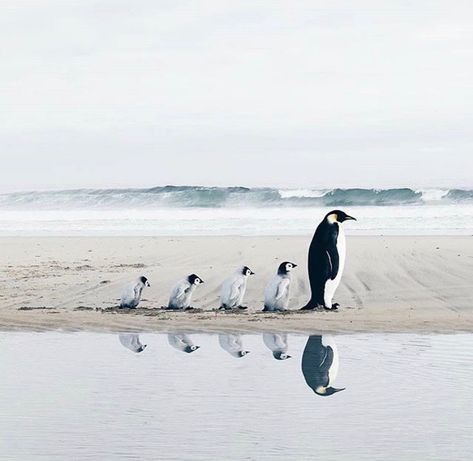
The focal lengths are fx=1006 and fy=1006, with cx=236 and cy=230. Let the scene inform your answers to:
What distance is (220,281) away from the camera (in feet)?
42.3

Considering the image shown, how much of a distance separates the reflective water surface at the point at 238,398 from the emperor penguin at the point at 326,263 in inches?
95.1

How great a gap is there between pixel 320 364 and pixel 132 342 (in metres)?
1.95

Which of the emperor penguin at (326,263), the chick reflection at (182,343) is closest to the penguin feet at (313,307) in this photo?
the emperor penguin at (326,263)

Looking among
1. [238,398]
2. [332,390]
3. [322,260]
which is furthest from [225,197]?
[238,398]

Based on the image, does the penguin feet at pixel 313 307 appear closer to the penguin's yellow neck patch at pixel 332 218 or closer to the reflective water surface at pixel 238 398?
the penguin's yellow neck patch at pixel 332 218

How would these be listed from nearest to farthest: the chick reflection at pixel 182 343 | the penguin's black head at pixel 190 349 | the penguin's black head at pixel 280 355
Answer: the penguin's black head at pixel 280 355 < the penguin's black head at pixel 190 349 < the chick reflection at pixel 182 343

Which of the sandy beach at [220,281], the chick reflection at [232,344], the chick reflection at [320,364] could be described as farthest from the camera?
the sandy beach at [220,281]

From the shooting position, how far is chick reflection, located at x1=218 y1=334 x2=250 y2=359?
7668 millimetres

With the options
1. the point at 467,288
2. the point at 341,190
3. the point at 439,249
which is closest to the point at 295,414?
the point at 467,288

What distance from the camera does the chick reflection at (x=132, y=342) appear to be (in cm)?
795

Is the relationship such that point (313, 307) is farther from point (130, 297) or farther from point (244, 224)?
point (244, 224)

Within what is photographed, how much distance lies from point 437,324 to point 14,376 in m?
4.15

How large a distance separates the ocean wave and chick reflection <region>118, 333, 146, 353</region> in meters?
30.9

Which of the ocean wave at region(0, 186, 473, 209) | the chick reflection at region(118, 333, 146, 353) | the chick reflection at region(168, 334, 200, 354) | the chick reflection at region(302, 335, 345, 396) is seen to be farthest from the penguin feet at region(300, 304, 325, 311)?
the ocean wave at region(0, 186, 473, 209)
